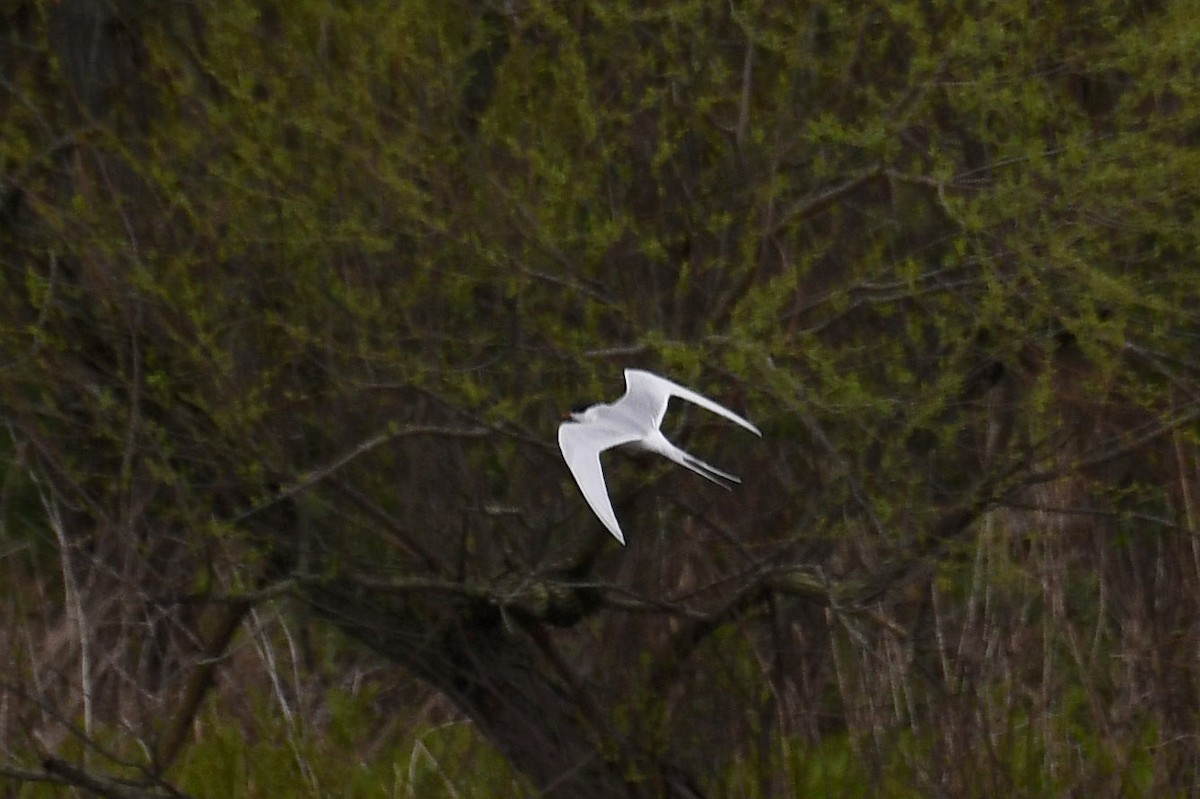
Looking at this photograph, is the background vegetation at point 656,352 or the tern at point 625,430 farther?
the background vegetation at point 656,352

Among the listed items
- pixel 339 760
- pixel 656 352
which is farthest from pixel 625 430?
pixel 339 760

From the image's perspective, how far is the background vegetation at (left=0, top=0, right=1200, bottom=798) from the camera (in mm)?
4492

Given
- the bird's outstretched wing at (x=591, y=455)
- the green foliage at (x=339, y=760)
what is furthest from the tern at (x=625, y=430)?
the green foliage at (x=339, y=760)

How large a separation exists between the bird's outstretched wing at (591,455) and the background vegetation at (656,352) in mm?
200

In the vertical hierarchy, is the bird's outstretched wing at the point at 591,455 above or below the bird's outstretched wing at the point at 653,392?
below

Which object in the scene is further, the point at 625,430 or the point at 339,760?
the point at 339,760

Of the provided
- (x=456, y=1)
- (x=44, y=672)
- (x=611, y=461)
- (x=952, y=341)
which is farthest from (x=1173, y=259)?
(x=44, y=672)

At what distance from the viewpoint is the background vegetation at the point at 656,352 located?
4492mm

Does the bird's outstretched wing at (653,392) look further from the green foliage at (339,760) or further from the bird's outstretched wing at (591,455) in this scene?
the green foliage at (339,760)

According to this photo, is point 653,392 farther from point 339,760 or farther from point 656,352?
point 339,760

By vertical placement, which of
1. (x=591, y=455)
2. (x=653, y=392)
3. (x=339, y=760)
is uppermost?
(x=653, y=392)

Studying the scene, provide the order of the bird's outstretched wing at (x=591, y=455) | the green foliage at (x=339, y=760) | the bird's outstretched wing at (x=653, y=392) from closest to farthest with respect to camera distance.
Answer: the bird's outstretched wing at (x=591, y=455) < the bird's outstretched wing at (x=653, y=392) < the green foliage at (x=339, y=760)

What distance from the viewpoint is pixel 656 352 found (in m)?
4.54

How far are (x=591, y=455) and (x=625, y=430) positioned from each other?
0.10 metres
